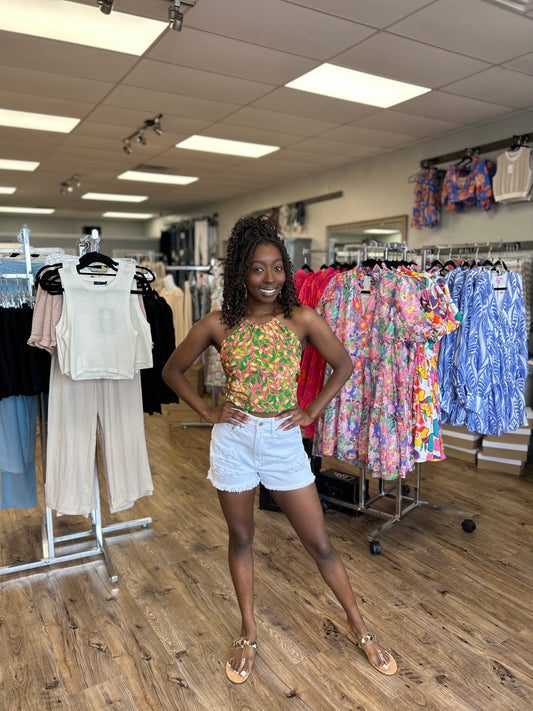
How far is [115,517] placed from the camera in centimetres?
337

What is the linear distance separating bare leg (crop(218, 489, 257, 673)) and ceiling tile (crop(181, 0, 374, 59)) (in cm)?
248

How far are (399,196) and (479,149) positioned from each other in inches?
45.5

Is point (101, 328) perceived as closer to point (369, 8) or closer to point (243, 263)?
point (243, 263)

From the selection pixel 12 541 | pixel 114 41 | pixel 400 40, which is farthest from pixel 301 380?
pixel 114 41

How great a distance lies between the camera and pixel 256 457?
1.86m

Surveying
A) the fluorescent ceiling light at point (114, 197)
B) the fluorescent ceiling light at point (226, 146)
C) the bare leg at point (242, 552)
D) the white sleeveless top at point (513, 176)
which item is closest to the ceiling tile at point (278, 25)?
the white sleeveless top at point (513, 176)

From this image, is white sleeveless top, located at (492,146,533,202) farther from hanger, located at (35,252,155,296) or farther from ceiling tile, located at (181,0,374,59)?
hanger, located at (35,252,155,296)

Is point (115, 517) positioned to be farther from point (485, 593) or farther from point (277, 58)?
point (277, 58)

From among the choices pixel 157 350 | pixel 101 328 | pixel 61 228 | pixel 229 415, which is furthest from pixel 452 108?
pixel 61 228

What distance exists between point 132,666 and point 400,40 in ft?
11.7

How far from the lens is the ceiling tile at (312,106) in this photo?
4.16m

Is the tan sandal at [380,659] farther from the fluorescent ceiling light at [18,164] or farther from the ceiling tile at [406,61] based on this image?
the fluorescent ceiling light at [18,164]

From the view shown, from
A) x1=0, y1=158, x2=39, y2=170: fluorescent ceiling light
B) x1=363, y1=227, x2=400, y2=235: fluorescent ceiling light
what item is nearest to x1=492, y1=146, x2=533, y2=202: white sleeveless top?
x1=363, y1=227, x2=400, y2=235: fluorescent ceiling light

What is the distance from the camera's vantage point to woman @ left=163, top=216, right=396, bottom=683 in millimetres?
1839
